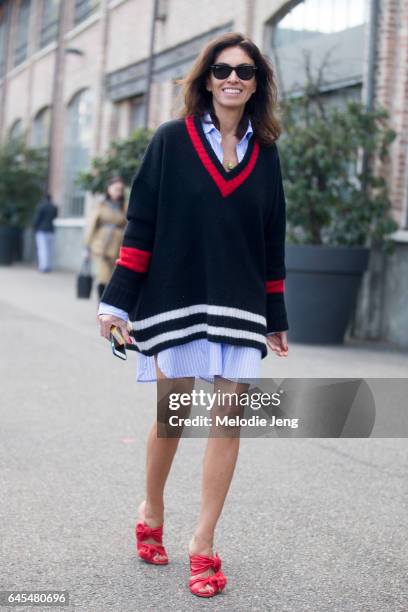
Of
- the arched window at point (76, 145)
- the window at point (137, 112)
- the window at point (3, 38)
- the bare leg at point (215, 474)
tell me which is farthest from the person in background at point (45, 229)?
the bare leg at point (215, 474)

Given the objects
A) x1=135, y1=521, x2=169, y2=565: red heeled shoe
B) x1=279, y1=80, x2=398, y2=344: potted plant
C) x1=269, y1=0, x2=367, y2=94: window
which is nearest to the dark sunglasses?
x1=135, y1=521, x2=169, y2=565: red heeled shoe

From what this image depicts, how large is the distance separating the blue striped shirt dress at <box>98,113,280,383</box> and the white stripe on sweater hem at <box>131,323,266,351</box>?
0.11 feet

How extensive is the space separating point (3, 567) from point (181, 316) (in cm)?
102

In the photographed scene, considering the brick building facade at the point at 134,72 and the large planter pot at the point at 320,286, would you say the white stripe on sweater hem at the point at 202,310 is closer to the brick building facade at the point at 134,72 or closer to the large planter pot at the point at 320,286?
the large planter pot at the point at 320,286

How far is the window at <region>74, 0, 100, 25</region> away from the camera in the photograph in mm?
23719

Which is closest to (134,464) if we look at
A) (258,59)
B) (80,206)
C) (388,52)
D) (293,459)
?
(293,459)

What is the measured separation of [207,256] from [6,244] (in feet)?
74.3

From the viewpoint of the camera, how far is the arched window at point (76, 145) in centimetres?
2386

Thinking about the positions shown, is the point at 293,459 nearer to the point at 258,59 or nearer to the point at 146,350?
the point at 146,350

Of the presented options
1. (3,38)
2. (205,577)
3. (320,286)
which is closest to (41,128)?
(3,38)

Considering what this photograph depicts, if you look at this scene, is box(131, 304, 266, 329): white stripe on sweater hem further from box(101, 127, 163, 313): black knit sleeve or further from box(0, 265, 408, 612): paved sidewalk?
box(0, 265, 408, 612): paved sidewalk

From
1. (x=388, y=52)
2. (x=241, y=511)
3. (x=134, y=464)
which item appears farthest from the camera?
(x=388, y=52)

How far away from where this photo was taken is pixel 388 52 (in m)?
11.7

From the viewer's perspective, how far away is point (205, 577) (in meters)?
3.33
